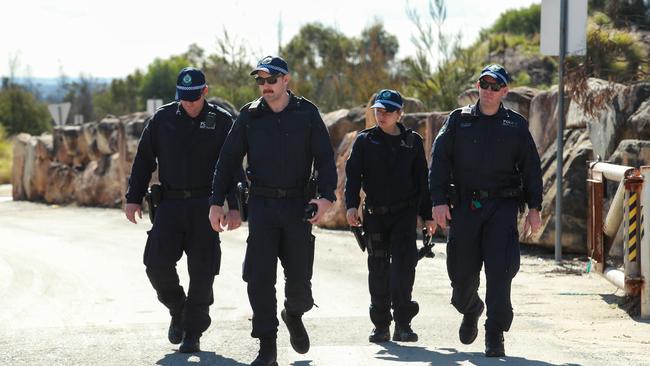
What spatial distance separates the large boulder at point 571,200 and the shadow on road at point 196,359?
6.20 metres

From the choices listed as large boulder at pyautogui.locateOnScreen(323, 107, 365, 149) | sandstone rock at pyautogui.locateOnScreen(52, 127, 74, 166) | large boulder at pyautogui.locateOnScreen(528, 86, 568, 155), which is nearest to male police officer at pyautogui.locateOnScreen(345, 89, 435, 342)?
large boulder at pyautogui.locateOnScreen(528, 86, 568, 155)

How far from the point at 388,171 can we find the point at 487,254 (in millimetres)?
1115

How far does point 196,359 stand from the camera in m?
7.91

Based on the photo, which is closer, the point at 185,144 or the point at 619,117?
the point at 185,144

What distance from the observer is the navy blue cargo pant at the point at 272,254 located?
7.60 metres

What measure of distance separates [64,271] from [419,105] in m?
7.53

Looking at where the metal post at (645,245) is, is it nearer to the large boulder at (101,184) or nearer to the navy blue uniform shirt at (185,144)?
the navy blue uniform shirt at (185,144)

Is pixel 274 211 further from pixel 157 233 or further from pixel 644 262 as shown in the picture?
pixel 644 262

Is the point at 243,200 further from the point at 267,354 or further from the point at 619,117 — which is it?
the point at 619,117

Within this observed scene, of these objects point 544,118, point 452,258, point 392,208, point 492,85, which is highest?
point 492,85

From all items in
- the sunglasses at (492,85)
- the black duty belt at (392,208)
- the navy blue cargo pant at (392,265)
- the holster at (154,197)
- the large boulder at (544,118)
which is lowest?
the navy blue cargo pant at (392,265)

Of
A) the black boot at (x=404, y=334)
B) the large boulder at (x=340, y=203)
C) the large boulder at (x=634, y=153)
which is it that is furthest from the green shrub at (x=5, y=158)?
the black boot at (x=404, y=334)

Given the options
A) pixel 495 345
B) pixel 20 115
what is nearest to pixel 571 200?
pixel 495 345

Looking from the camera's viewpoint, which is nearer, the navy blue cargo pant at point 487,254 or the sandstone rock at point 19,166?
the navy blue cargo pant at point 487,254
